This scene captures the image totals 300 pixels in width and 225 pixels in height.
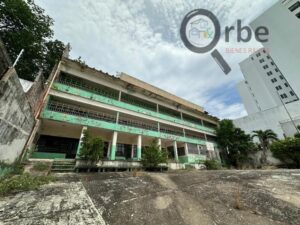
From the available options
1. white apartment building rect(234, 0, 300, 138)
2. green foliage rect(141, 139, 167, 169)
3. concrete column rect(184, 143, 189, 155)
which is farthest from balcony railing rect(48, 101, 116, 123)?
white apartment building rect(234, 0, 300, 138)

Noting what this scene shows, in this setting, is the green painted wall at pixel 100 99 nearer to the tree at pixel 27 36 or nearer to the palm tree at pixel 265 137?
the tree at pixel 27 36

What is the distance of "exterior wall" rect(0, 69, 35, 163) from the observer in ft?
17.0

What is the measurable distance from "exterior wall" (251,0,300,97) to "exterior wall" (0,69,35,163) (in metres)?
40.3

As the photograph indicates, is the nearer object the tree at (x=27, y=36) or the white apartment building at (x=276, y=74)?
the tree at (x=27, y=36)

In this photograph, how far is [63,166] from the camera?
945cm

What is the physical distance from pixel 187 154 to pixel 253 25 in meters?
35.2

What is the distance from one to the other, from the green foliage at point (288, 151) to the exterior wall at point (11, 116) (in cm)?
2551

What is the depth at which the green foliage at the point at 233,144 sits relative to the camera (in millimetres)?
21969

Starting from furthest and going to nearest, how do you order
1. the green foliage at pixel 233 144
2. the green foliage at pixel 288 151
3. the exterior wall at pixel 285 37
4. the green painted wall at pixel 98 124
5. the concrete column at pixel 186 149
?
1. the exterior wall at pixel 285 37
2. the green foliage at pixel 233 144
3. the concrete column at pixel 186 149
4. the green foliage at pixel 288 151
5. the green painted wall at pixel 98 124

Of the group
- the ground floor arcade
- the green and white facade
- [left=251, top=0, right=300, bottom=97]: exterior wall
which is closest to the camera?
the ground floor arcade

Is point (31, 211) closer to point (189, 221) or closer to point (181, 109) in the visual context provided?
point (189, 221)

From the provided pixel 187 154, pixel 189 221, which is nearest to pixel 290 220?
pixel 189 221

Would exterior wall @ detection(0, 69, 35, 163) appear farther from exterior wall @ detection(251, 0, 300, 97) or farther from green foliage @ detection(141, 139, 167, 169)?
exterior wall @ detection(251, 0, 300, 97)

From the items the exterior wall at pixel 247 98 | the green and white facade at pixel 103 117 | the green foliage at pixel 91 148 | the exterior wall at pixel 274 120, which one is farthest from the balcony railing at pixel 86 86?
the exterior wall at pixel 247 98
